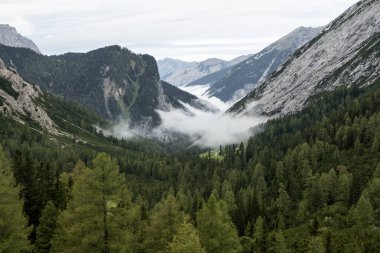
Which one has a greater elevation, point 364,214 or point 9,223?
point 364,214

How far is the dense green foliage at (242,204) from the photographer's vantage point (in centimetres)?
3900

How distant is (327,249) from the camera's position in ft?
234

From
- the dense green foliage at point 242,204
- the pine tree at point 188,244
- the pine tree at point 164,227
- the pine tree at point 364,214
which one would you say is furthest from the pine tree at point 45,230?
the pine tree at point 364,214

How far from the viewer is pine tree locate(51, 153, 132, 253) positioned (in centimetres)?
3834

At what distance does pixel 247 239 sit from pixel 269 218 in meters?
28.7

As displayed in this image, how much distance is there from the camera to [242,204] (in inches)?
5212

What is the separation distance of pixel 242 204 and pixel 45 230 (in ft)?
287

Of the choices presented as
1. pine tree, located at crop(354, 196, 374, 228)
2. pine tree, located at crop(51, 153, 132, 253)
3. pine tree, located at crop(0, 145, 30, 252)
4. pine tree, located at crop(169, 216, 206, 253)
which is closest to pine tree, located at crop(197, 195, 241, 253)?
pine tree, located at crop(169, 216, 206, 253)

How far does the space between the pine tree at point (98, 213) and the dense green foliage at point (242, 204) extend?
0.30ft

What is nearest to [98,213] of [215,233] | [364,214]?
[215,233]

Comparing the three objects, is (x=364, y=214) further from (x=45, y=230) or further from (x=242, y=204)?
(x=45, y=230)

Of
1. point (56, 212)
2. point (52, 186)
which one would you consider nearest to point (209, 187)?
point (52, 186)

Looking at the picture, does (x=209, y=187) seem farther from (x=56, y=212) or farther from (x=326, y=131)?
(x=56, y=212)

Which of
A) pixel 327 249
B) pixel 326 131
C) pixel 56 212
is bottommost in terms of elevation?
pixel 327 249
